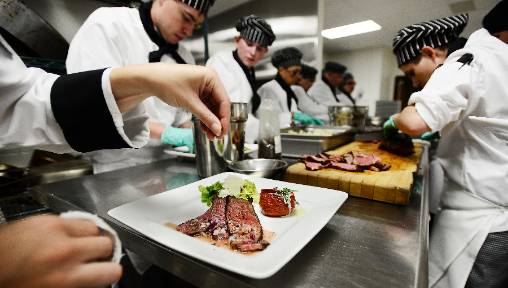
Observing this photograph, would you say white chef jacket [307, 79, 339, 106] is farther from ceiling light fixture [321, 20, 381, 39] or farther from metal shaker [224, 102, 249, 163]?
metal shaker [224, 102, 249, 163]

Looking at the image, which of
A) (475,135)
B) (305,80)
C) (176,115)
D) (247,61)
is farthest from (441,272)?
(305,80)

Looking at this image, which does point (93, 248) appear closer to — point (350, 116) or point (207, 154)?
point (207, 154)

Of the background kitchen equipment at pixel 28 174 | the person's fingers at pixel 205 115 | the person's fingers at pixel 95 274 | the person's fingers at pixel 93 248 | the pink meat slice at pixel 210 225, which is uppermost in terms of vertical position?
the person's fingers at pixel 205 115

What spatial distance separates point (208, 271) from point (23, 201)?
1.27 metres

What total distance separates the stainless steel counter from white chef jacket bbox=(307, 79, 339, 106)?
4954mm

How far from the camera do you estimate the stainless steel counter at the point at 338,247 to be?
1.81ft

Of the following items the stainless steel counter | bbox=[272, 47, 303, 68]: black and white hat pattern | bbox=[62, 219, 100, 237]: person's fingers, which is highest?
bbox=[272, 47, 303, 68]: black and white hat pattern

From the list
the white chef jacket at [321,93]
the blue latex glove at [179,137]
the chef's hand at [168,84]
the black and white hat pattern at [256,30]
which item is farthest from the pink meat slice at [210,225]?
the white chef jacket at [321,93]

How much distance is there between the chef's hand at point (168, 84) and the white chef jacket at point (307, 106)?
4869mm

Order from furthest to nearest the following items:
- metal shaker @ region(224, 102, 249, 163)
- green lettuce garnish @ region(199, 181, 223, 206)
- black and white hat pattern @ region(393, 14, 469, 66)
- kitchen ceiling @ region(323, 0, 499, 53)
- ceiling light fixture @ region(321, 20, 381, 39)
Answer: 1. ceiling light fixture @ region(321, 20, 381, 39)
2. kitchen ceiling @ region(323, 0, 499, 53)
3. black and white hat pattern @ region(393, 14, 469, 66)
4. metal shaker @ region(224, 102, 249, 163)
5. green lettuce garnish @ region(199, 181, 223, 206)

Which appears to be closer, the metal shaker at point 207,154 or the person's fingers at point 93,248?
the person's fingers at point 93,248

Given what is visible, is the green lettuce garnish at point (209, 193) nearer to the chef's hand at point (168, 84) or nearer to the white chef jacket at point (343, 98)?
the chef's hand at point (168, 84)

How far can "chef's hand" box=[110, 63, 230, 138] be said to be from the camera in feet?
2.61

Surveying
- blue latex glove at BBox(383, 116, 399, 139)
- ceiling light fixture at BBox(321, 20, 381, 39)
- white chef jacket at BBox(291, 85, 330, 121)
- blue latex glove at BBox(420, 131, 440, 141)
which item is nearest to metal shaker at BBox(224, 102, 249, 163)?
blue latex glove at BBox(383, 116, 399, 139)
